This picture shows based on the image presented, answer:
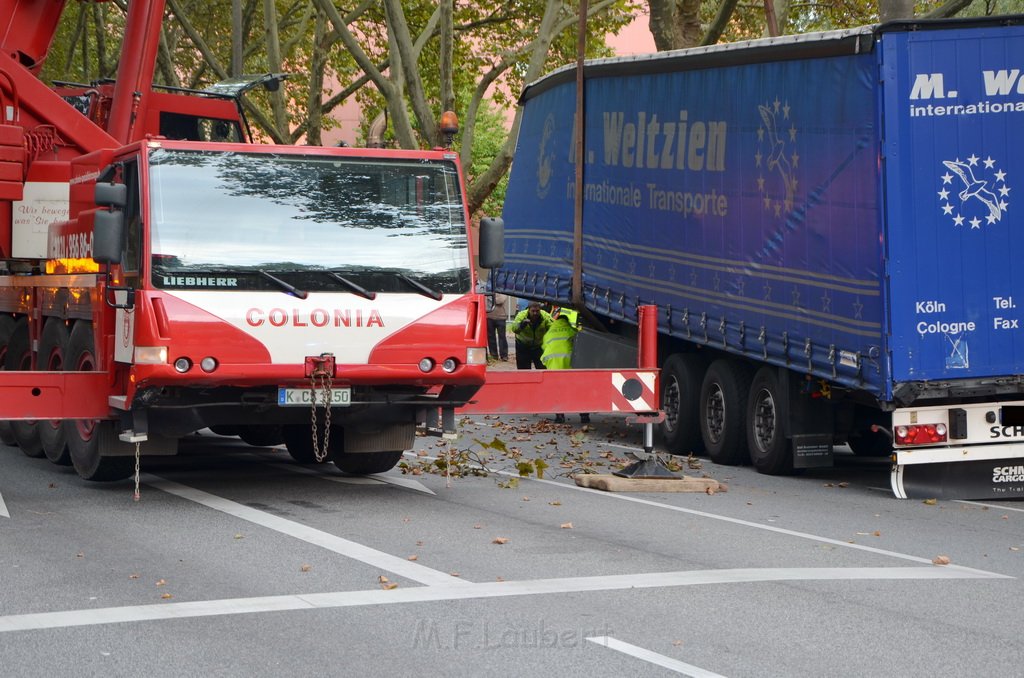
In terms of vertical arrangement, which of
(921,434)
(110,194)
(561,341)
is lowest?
(921,434)

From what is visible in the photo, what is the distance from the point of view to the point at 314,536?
10.2 meters

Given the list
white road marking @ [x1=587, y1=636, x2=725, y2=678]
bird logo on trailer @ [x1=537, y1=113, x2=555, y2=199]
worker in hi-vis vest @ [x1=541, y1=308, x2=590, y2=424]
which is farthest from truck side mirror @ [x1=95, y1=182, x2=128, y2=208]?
bird logo on trailer @ [x1=537, y1=113, x2=555, y2=199]

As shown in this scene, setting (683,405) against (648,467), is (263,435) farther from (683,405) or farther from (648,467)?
(683,405)

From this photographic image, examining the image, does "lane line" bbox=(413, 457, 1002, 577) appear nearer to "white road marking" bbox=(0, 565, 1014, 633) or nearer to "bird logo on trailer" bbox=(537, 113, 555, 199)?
"white road marking" bbox=(0, 565, 1014, 633)

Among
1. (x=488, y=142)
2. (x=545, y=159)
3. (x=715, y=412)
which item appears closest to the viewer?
(x=715, y=412)

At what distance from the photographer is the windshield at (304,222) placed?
1115cm

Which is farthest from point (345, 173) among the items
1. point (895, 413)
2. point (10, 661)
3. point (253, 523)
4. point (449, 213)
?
point (10, 661)

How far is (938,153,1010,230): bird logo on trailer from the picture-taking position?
41.9ft

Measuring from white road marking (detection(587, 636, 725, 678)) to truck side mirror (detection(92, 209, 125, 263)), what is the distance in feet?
17.2

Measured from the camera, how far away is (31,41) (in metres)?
16.5

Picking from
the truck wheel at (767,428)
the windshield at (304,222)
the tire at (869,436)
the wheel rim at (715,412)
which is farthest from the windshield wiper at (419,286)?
the wheel rim at (715,412)

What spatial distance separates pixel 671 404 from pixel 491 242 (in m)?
5.91

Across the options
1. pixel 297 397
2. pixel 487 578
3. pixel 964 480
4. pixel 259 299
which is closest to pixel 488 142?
pixel 964 480

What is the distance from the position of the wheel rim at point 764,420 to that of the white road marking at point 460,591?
5.54 meters
